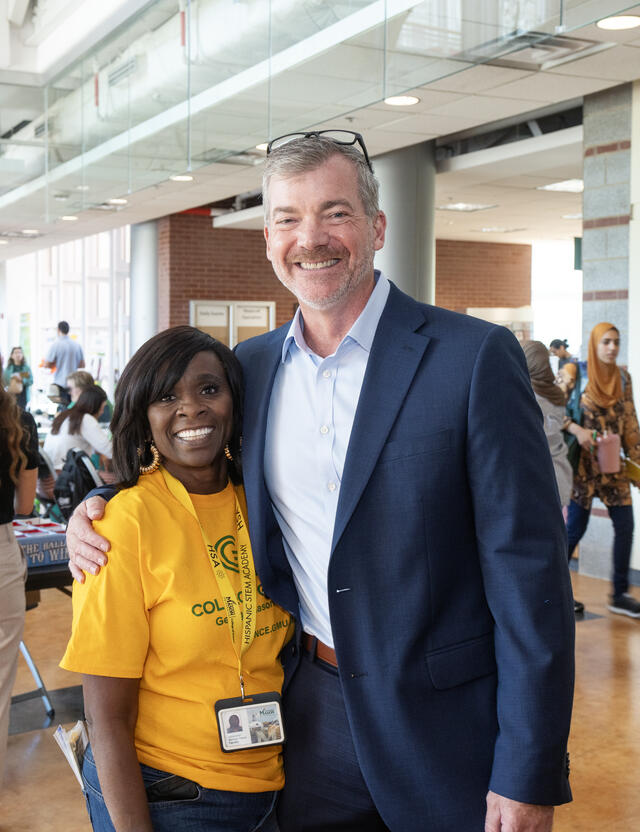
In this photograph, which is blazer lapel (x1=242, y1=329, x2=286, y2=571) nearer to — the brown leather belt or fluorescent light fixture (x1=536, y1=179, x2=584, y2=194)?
the brown leather belt

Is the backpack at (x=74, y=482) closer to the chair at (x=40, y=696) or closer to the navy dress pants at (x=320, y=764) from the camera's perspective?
the chair at (x=40, y=696)

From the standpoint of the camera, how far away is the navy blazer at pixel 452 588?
54.1 inches

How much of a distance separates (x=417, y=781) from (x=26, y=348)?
846 inches

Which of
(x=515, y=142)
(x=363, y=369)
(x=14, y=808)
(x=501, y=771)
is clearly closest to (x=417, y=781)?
(x=501, y=771)

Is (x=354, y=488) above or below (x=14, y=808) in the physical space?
above

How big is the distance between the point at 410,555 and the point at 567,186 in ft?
31.4

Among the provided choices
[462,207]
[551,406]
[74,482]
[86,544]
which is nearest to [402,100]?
[551,406]

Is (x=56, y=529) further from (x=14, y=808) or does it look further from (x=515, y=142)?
(x=515, y=142)

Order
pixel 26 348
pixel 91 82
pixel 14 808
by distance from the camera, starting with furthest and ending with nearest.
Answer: pixel 26 348
pixel 91 82
pixel 14 808

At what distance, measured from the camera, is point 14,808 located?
10.3 feet

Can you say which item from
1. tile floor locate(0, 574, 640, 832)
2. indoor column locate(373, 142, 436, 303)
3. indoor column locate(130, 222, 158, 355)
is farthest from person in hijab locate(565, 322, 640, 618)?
indoor column locate(130, 222, 158, 355)

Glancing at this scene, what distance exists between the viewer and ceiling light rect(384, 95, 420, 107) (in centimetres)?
574

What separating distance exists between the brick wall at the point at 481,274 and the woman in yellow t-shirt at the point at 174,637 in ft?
44.3

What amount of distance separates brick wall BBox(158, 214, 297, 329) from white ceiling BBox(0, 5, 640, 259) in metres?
0.80
